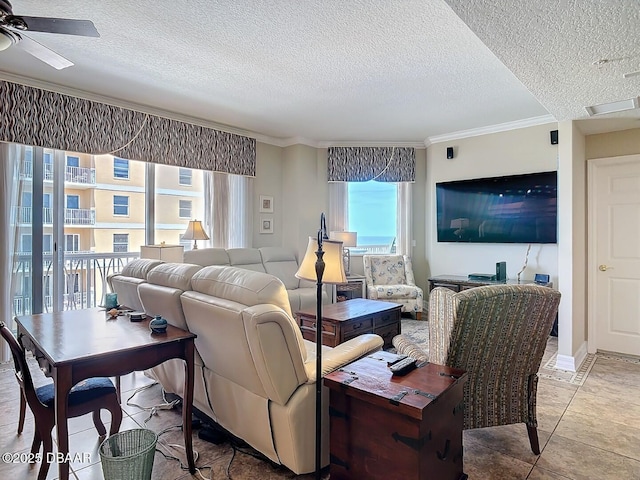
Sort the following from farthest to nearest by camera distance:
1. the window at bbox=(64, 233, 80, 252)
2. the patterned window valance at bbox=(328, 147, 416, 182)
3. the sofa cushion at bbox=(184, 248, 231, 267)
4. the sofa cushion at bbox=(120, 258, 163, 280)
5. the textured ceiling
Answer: the patterned window valance at bbox=(328, 147, 416, 182)
the sofa cushion at bbox=(184, 248, 231, 267)
the window at bbox=(64, 233, 80, 252)
the sofa cushion at bbox=(120, 258, 163, 280)
the textured ceiling

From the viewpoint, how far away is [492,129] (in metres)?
5.05

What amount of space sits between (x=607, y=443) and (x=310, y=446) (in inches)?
73.7

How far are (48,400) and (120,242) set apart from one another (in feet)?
9.46

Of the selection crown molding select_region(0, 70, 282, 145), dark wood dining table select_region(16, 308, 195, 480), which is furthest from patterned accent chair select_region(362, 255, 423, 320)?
dark wood dining table select_region(16, 308, 195, 480)

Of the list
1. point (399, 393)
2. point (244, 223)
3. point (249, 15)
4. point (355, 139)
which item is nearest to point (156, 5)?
point (249, 15)

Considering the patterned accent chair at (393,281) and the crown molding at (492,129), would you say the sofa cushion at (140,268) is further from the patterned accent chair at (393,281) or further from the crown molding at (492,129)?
the crown molding at (492,129)

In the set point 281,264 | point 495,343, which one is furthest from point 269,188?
point 495,343

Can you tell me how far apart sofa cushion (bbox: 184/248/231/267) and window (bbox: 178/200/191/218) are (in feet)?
1.89

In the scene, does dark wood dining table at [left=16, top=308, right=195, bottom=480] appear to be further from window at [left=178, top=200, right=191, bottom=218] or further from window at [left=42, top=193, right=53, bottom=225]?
window at [left=178, top=200, right=191, bottom=218]

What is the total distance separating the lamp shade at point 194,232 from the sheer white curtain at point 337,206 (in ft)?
7.12

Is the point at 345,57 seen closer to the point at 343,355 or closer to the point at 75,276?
the point at 343,355

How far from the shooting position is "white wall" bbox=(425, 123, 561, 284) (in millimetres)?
4707

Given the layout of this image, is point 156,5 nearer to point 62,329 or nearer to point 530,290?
point 62,329

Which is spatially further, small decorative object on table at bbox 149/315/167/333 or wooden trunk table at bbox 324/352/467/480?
small decorative object on table at bbox 149/315/167/333
